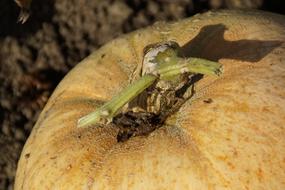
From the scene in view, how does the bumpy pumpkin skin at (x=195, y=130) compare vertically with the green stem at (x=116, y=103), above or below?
below

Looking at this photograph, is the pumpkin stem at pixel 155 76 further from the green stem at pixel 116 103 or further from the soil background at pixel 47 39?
the soil background at pixel 47 39

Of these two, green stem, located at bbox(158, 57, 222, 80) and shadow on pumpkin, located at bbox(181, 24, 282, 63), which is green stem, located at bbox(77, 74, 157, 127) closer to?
green stem, located at bbox(158, 57, 222, 80)

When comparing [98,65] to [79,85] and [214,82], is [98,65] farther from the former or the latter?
[214,82]

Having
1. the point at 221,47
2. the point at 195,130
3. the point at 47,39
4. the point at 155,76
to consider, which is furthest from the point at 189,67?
the point at 47,39

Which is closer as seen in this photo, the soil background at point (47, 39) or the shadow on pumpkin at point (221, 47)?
the shadow on pumpkin at point (221, 47)

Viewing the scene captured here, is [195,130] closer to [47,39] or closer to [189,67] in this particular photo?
[189,67]

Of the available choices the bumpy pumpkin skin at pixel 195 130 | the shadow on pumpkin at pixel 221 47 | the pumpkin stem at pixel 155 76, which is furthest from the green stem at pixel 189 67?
the shadow on pumpkin at pixel 221 47

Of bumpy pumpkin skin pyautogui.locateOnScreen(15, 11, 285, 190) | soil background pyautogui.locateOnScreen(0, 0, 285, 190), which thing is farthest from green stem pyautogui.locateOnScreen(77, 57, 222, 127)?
soil background pyautogui.locateOnScreen(0, 0, 285, 190)
